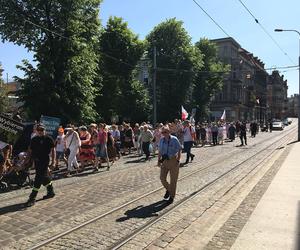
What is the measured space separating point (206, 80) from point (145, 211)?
5251 cm

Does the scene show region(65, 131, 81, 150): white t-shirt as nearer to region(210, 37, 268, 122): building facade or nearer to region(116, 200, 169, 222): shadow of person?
region(116, 200, 169, 222): shadow of person

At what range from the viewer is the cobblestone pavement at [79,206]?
7602 mm

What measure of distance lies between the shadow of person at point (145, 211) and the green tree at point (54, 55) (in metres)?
22.0

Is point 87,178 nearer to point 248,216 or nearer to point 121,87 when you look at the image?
point 248,216

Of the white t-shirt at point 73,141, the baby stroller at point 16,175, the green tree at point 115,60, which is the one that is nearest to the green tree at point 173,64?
the green tree at point 115,60

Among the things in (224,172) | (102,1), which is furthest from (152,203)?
(102,1)

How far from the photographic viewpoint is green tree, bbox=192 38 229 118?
59.8 metres

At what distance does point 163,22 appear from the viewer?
53.3 meters

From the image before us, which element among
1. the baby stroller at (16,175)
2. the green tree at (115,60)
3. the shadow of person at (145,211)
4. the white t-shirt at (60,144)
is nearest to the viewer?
the shadow of person at (145,211)

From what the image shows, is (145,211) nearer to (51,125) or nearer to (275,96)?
(51,125)

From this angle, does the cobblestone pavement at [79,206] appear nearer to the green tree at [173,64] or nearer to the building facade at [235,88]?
the green tree at [173,64]

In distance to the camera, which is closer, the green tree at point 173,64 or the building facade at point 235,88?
the green tree at point 173,64

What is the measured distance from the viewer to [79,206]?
32.8 feet

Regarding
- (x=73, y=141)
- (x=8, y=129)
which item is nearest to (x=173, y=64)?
(x=73, y=141)
